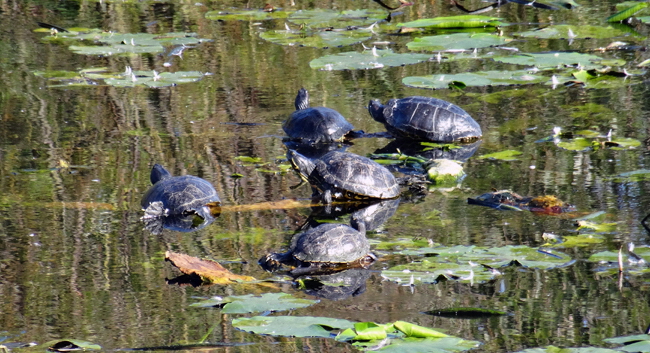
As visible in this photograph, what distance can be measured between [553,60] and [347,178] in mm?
3244

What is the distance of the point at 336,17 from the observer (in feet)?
32.2

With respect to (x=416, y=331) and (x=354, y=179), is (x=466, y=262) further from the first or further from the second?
(x=354, y=179)

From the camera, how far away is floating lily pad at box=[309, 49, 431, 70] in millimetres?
7594

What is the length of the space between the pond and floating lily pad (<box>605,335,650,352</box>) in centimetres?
Result: 8

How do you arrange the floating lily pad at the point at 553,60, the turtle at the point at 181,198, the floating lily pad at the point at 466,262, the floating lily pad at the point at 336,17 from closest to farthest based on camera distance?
the floating lily pad at the point at 466,262 < the turtle at the point at 181,198 < the floating lily pad at the point at 553,60 < the floating lily pad at the point at 336,17

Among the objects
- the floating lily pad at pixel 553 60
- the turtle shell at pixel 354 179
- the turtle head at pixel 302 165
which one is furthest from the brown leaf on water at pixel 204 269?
the floating lily pad at pixel 553 60

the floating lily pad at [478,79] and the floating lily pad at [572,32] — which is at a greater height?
the floating lily pad at [572,32]

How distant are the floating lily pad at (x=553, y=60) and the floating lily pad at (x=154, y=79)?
9.01ft

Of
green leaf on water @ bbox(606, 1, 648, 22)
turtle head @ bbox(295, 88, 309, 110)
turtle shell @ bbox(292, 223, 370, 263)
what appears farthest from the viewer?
green leaf on water @ bbox(606, 1, 648, 22)

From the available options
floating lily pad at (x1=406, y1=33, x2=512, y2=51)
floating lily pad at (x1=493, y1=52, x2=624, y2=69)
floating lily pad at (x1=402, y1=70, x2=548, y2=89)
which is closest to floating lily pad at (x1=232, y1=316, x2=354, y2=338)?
floating lily pad at (x1=402, y1=70, x2=548, y2=89)

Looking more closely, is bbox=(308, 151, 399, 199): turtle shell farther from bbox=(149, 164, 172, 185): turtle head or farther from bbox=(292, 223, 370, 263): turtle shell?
bbox=(292, 223, 370, 263): turtle shell

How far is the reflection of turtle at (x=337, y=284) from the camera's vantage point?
11.8 feet

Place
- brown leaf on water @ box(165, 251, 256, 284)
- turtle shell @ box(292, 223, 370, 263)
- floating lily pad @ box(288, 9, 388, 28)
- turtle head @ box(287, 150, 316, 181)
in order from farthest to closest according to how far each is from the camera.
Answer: floating lily pad @ box(288, 9, 388, 28) < turtle head @ box(287, 150, 316, 181) < turtle shell @ box(292, 223, 370, 263) < brown leaf on water @ box(165, 251, 256, 284)

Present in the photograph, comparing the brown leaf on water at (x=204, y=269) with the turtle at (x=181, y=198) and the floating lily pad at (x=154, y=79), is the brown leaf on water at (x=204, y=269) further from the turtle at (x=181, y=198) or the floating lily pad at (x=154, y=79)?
the floating lily pad at (x=154, y=79)
